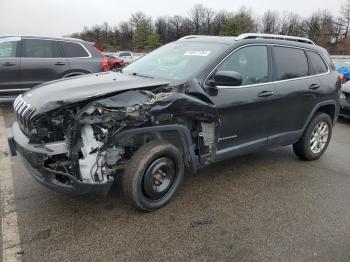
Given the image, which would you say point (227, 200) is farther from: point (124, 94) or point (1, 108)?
point (1, 108)

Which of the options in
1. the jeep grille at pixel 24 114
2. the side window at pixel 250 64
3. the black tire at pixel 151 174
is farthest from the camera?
the side window at pixel 250 64

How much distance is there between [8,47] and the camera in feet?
27.7

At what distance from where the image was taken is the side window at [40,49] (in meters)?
8.58

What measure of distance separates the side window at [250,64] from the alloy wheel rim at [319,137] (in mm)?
1539

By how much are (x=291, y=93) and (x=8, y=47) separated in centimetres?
671

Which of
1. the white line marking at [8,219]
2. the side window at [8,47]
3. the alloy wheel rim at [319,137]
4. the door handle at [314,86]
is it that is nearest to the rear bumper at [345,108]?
the alloy wheel rim at [319,137]

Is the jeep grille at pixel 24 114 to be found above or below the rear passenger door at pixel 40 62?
below

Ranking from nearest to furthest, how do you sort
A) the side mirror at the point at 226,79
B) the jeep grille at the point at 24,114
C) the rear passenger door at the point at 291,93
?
the jeep grille at the point at 24,114
the side mirror at the point at 226,79
the rear passenger door at the point at 291,93

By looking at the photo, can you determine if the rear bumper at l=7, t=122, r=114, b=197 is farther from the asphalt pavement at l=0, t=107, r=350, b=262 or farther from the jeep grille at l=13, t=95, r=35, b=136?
the asphalt pavement at l=0, t=107, r=350, b=262

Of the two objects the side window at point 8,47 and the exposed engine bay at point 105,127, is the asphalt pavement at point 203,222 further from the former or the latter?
the side window at point 8,47

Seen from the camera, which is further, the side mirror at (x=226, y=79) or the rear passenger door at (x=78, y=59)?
the rear passenger door at (x=78, y=59)

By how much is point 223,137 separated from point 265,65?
1146 mm

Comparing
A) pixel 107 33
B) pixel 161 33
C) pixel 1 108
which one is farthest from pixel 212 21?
pixel 1 108

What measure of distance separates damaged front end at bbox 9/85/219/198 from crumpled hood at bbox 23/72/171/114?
62 mm
